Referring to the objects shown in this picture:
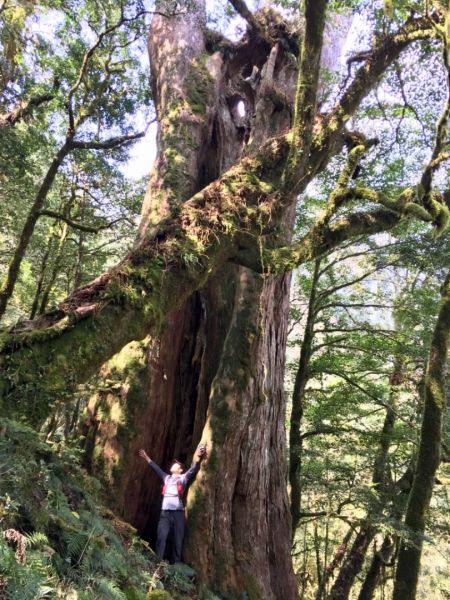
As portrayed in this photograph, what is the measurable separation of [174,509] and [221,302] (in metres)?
2.87

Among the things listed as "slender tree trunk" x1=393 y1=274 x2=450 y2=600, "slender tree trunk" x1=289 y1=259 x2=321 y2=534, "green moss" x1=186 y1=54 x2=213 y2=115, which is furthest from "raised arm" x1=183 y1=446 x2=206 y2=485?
"green moss" x1=186 y1=54 x2=213 y2=115

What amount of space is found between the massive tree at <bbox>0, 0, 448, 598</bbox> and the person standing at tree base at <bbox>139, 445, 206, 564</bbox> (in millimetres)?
137

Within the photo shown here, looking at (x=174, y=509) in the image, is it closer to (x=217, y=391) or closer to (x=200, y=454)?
(x=200, y=454)

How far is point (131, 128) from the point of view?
1116 cm

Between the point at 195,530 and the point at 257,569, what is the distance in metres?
0.93

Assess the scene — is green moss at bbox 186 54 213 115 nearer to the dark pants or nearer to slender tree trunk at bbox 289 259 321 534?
slender tree trunk at bbox 289 259 321 534

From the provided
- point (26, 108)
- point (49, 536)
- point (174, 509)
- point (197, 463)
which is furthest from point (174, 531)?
point (26, 108)

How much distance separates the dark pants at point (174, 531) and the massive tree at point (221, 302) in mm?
137

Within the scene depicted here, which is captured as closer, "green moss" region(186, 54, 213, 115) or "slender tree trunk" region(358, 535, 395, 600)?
"green moss" region(186, 54, 213, 115)

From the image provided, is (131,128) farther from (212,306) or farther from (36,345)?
(36,345)

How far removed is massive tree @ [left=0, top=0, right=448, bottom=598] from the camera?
153 inches

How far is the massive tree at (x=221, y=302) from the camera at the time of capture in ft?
12.8

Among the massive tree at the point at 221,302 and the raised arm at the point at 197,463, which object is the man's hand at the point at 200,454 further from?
the massive tree at the point at 221,302

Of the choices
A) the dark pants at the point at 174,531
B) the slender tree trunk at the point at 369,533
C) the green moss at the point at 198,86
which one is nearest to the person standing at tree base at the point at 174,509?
the dark pants at the point at 174,531
